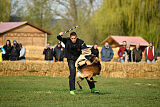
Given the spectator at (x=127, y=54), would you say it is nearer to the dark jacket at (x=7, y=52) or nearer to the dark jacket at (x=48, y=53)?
the dark jacket at (x=48, y=53)

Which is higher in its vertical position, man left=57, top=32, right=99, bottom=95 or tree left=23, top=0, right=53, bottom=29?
tree left=23, top=0, right=53, bottom=29

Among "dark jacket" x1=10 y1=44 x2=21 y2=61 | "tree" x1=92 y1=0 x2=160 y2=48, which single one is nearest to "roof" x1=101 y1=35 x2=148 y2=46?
"tree" x1=92 y1=0 x2=160 y2=48

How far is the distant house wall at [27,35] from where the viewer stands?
50.5 metres

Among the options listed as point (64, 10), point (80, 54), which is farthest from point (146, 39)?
point (80, 54)

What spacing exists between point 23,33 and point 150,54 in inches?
1315

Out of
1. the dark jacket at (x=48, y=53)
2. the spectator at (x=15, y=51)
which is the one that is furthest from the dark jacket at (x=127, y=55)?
the spectator at (x=15, y=51)

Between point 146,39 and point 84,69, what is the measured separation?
33.6 metres

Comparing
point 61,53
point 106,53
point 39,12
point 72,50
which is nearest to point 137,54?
point 106,53

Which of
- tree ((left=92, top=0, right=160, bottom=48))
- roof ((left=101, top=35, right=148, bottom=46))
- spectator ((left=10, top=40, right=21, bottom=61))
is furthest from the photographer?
roof ((left=101, top=35, right=148, bottom=46))

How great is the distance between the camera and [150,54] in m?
20.8

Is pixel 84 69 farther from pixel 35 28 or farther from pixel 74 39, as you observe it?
pixel 35 28

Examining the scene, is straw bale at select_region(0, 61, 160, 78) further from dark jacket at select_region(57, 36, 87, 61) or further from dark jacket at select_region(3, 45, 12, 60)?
dark jacket at select_region(57, 36, 87, 61)

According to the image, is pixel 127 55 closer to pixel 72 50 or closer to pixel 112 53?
pixel 112 53

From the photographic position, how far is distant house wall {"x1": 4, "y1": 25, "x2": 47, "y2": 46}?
50531mm
